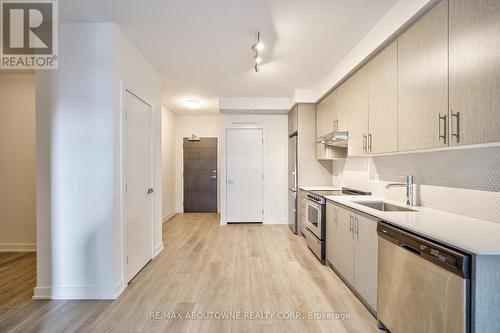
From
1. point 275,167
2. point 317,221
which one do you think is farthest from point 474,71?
point 275,167

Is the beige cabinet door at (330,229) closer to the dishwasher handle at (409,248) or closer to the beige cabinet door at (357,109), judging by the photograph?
the beige cabinet door at (357,109)

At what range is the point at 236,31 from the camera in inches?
96.5

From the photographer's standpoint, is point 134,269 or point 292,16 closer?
point 292,16

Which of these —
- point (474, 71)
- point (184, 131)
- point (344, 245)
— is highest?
point (184, 131)

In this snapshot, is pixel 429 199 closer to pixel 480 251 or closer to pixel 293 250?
pixel 480 251

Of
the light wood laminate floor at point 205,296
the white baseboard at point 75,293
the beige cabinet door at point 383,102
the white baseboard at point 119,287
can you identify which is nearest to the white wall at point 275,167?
the light wood laminate floor at point 205,296

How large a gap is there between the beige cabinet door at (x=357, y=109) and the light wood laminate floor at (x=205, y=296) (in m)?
1.60

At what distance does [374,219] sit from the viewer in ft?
→ 6.41

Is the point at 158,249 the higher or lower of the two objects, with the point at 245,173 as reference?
lower

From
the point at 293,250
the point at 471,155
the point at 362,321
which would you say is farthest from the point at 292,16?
the point at 293,250

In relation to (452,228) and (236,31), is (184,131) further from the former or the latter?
(452,228)

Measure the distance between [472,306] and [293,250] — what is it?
259 centimetres

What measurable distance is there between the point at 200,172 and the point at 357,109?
179 inches

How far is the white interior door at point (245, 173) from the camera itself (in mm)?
5254
